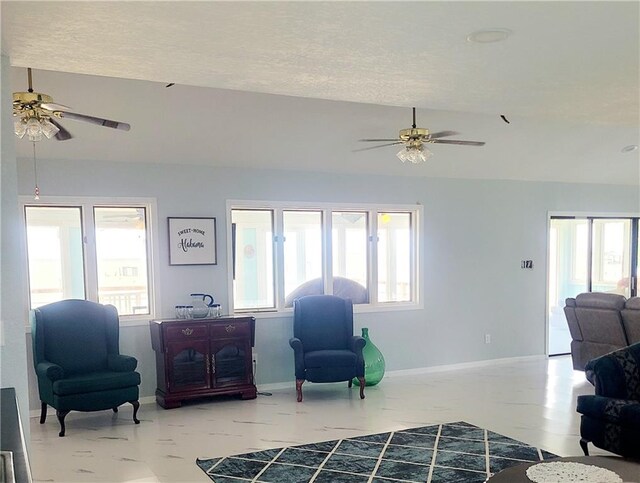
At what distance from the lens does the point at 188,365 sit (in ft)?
17.5

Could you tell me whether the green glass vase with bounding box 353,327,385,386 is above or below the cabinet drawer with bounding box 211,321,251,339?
below

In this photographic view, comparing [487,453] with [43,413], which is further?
[43,413]

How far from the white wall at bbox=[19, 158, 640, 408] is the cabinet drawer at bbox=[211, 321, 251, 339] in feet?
1.46

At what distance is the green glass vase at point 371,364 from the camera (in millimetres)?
6008

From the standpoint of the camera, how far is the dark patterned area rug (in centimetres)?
362

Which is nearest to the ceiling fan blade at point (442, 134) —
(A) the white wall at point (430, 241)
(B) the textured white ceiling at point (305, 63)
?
(B) the textured white ceiling at point (305, 63)

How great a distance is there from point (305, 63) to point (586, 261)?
21.7 ft

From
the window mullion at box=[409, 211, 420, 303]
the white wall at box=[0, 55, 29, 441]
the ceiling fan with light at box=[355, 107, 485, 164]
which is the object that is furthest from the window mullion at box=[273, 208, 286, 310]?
the white wall at box=[0, 55, 29, 441]

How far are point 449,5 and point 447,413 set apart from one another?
3.98 metres

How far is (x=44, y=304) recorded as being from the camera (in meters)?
5.27

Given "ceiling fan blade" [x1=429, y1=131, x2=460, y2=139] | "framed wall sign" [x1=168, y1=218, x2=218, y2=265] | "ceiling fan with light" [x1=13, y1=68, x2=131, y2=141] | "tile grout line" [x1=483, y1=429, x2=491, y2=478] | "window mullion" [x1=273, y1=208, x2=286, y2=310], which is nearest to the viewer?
"ceiling fan with light" [x1=13, y1=68, x2=131, y2=141]

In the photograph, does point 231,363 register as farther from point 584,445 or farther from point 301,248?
point 584,445

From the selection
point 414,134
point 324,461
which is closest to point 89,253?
point 324,461

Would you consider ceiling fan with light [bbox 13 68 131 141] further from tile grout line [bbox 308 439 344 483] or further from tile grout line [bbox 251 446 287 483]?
tile grout line [bbox 308 439 344 483]
